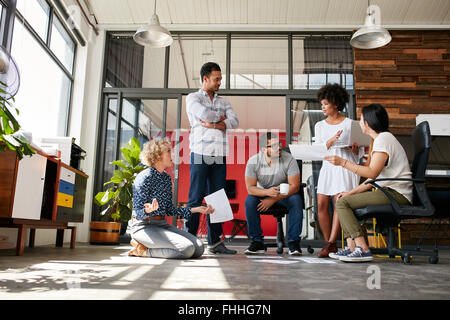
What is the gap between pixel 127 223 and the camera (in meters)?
4.59

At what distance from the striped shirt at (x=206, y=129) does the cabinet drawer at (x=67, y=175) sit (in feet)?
3.85

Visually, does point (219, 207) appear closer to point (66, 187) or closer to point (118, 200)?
point (66, 187)

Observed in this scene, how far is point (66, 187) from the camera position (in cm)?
332

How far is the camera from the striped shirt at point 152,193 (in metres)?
2.58

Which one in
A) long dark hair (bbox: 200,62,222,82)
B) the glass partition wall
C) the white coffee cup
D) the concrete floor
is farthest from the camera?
the glass partition wall

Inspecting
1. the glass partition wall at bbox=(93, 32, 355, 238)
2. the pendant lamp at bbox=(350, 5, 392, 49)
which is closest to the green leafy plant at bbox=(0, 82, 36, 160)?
the glass partition wall at bbox=(93, 32, 355, 238)

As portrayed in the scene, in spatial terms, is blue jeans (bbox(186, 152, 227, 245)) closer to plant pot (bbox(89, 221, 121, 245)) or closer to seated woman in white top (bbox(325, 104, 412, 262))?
seated woman in white top (bbox(325, 104, 412, 262))

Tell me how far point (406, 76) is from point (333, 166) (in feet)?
A: 8.83

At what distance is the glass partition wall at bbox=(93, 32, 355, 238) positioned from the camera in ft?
16.0

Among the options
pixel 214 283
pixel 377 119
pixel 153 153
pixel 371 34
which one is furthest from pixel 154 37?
pixel 214 283

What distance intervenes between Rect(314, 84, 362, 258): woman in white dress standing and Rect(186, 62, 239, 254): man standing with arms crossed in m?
0.76

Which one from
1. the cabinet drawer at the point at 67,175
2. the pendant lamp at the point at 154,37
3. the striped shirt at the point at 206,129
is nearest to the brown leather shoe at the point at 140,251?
the striped shirt at the point at 206,129

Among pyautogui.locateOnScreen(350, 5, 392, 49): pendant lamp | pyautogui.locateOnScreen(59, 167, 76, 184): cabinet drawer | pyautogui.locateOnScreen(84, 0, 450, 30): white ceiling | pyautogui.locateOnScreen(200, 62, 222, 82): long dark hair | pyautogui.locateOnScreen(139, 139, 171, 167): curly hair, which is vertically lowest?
pyautogui.locateOnScreen(59, 167, 76, 184): cabinet drawer

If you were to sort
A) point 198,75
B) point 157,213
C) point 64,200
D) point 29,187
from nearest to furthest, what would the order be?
point 157,213, point 29,187, point 64,200, point 198,75
